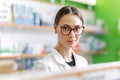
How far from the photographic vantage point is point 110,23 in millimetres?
4320

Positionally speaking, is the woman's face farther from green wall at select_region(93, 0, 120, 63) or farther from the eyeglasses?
green wall at select_region(93, 0, 120, 63)

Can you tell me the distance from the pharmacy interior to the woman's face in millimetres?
848

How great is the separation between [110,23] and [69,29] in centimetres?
330

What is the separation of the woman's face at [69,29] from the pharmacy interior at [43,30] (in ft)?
2.78

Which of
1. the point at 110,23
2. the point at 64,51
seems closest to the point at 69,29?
the point at 64,51

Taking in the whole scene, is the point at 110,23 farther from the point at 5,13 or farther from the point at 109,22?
the point at 5,13

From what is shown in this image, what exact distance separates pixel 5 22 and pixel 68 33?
2.04 meters

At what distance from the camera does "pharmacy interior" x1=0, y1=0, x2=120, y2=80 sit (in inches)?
125

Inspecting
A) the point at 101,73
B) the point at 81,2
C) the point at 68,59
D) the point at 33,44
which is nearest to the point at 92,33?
the point at 81,2

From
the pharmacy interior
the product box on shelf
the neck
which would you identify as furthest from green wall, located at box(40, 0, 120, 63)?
the neck

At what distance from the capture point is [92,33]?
14.7 feet

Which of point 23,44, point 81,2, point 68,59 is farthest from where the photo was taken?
point 81,2

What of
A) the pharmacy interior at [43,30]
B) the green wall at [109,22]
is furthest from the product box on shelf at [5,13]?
the green wall at [109,22]

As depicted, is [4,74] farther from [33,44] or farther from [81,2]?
[81,2]
